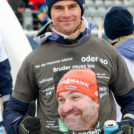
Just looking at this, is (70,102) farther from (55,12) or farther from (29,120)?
(55,12)

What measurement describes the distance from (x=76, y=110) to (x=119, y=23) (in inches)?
54.6

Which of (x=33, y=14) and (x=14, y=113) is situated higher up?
(x=14, y=113)

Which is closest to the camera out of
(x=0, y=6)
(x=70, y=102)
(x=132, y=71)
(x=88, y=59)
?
(x=70, y=102)

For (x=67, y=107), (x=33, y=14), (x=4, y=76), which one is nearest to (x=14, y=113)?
(x=67, y=107)

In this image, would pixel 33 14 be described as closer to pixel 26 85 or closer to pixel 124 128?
pixel 26 85

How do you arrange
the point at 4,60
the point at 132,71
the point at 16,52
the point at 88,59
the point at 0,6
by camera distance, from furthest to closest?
1. the point at 0,6
2. the point at 16,52
3. the point at 4,60
4. the point at 132,71
5. the point at 88,59

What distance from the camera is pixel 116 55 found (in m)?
1.94

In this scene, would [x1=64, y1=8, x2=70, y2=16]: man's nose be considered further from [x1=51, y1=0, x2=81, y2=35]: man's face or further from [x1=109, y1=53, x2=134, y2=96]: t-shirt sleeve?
[x1=109, y1=53, x2=134, y2=96]: t-shirt sleeve

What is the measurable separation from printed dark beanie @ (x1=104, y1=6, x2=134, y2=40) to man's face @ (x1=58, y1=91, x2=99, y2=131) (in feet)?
4.29

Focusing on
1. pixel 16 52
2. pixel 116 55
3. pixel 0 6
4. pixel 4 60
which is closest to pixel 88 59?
pixel 116 55

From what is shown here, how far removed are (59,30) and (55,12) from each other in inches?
4.0

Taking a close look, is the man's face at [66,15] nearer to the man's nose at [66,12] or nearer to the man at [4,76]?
the man's nose at [66,12]

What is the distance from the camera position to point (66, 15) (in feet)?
6.14

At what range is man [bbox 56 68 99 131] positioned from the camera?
176 cm
